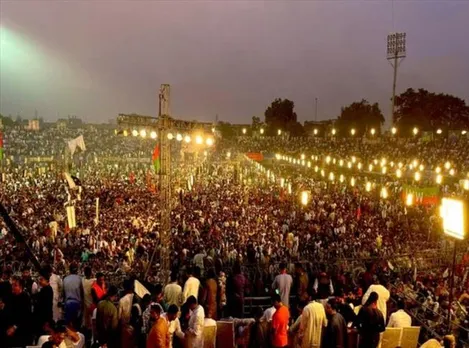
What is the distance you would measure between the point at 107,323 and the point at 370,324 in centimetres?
377

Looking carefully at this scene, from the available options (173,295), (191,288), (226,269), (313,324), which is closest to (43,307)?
(173,295)

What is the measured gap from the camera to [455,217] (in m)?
7.18

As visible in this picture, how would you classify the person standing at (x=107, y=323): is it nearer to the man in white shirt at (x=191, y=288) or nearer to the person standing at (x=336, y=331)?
the man in white shirt at (x=191, y=288)

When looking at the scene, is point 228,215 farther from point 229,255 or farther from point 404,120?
point 404,120

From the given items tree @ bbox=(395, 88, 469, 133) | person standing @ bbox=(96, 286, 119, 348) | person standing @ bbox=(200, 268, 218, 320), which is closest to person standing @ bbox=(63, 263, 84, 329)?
person standing @ bbox=(96, 286, 119, 348)

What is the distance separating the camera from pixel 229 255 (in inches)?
512

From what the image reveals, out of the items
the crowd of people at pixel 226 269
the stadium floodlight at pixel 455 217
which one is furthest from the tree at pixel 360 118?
the stadium floodlight at pixel 455 217

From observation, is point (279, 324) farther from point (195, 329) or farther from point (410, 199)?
point (410, 199)

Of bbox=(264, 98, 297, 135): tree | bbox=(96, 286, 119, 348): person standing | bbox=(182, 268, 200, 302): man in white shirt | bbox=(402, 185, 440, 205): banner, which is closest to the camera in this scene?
bbox=(96, 286, 119, 348): person standing

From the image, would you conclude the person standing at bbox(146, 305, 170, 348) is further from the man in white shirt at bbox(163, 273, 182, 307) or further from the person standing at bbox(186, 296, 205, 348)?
the man in white shirt at bbox(163, 273, 182, 307)

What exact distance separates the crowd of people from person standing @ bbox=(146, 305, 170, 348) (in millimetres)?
14

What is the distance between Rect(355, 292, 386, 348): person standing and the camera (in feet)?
20.4

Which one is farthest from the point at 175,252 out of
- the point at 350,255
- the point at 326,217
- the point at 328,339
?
the point at 326,217

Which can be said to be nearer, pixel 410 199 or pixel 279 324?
pixel 279 324
